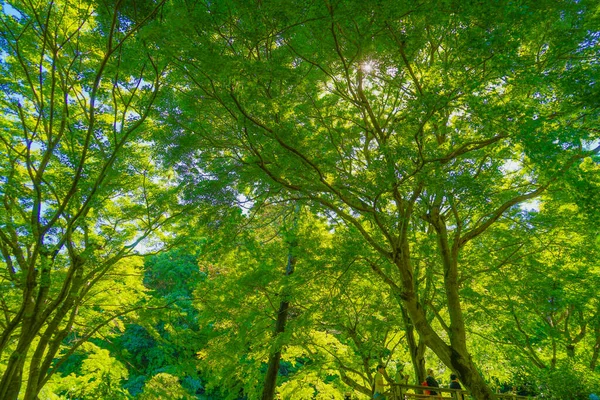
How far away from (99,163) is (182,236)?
7.06 feet

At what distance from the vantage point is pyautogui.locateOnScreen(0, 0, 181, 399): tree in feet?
12.6

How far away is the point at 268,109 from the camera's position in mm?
4590

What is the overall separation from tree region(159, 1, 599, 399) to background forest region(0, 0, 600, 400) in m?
0.04

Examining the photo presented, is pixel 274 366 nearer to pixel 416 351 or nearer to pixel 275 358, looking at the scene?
pixel 275 358

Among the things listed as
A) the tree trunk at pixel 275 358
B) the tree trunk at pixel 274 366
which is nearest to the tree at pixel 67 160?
the tree trunk at pixel 275 358

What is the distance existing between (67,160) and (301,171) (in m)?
4.06

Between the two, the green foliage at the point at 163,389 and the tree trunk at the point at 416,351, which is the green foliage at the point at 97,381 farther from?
the tree trunk at the point at 416,351

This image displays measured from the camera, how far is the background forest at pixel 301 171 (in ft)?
12.2

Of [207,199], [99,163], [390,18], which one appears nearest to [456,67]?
[390,18]

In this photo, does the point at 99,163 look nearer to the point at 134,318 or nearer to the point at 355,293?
the point at 134,318

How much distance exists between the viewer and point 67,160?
5.63 m

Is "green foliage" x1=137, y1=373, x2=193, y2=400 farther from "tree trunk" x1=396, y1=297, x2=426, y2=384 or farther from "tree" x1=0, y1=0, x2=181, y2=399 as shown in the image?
"tree trunk" x1=396, y1=297, x2=426, y2=384

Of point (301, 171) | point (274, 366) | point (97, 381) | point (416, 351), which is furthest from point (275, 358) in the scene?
point (301, 171)

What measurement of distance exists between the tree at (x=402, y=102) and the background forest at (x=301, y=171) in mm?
37
